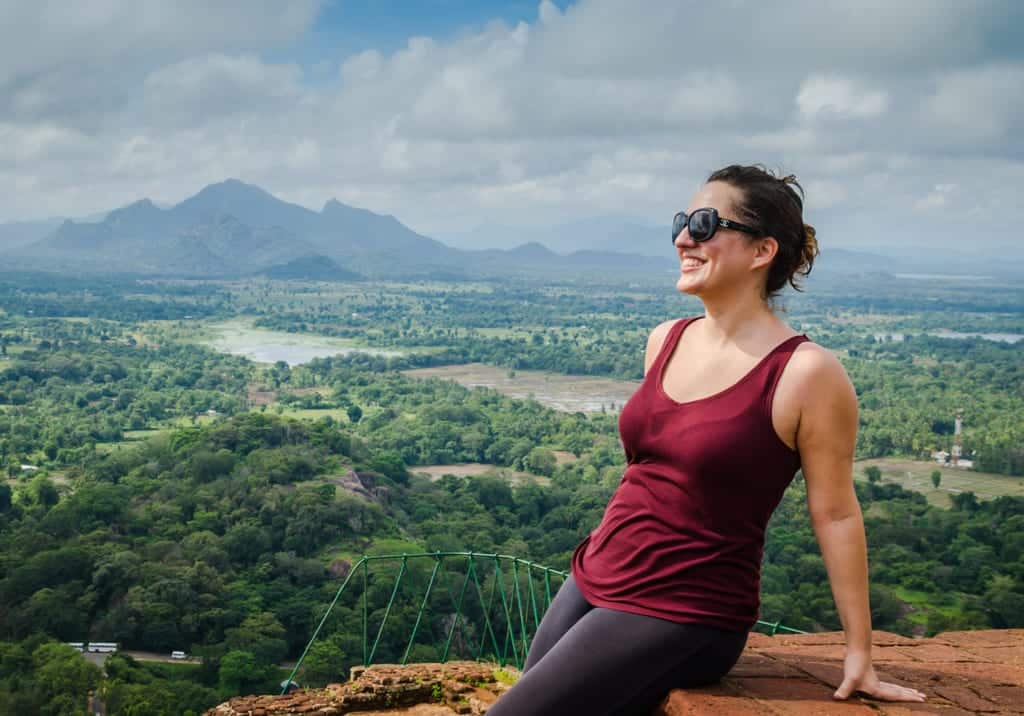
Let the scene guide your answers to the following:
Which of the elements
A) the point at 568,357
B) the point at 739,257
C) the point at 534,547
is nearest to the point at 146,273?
the point at 568,357

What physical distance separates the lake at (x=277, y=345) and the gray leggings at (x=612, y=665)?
64.0 metres

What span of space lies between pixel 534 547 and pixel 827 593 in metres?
8.53

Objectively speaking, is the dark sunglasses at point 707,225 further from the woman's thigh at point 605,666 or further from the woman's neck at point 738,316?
the woman's thigh at point 605,666

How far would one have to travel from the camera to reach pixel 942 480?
36344 mm

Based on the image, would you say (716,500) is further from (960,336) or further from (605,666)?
(960,336)

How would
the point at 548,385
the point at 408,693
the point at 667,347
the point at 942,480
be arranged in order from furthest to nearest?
the point at 548,385 → the point at 942,480 → the point at 408,693 → the point at 667,347

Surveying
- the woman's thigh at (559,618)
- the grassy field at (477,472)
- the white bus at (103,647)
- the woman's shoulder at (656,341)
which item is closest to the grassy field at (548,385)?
the grassy field at (477,472)

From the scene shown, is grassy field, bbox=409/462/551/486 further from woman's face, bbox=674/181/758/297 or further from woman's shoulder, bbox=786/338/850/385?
woman's shoulder, bbox=786/338/850/385

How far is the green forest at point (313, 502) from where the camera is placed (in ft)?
69.3

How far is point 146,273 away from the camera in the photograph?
547 ft

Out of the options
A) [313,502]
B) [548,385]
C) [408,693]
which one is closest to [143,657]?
[313,502]

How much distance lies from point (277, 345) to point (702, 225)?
254 feet

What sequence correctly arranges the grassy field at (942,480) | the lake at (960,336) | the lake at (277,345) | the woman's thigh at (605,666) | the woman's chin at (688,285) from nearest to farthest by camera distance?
the woman's thigh at (605,666) → the woman's chin at (688,285) → the grassy field at (942,480) → the lake at (277,345) → the lake at (960,336)

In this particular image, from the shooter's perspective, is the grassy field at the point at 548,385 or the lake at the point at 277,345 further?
the lake at the point at 277,345
